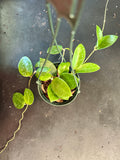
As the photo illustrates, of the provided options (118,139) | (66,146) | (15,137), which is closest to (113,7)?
(118,139)

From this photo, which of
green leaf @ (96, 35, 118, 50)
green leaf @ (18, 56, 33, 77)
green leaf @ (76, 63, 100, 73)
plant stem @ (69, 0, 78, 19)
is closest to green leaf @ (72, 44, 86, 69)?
green leaf @ (76, 63, 100, 73)

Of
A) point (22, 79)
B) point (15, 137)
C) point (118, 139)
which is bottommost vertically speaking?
point (118, 139)

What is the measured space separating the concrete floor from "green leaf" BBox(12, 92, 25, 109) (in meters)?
0.11

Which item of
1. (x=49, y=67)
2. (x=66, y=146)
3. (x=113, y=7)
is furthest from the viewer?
(x=113, y=7)

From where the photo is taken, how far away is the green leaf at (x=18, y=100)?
3.86 ft

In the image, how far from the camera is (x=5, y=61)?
1321 millimetres

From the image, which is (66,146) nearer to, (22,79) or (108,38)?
(22,79)

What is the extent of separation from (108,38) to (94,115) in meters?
0.54

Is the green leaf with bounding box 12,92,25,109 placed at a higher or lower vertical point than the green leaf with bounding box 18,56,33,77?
lower

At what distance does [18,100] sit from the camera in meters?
1.18

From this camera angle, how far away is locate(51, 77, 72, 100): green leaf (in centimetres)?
95

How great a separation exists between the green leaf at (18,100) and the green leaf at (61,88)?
30cm

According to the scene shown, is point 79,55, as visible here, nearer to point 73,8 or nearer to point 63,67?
point 63,67

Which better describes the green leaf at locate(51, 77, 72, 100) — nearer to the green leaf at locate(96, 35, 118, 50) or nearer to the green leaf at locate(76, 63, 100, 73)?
the green leaf at locate(76, 63, 100, 73)
